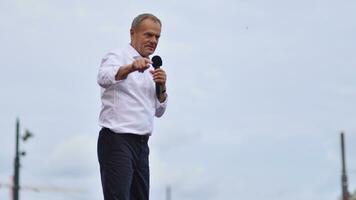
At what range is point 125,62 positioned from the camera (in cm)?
686

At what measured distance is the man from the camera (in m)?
→ 6.71

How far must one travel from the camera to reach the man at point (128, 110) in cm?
671

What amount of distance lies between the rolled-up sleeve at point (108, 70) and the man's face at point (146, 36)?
0.16 metres

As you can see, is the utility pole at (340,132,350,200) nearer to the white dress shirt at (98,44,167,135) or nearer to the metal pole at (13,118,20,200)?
the metal pole at (13,118,20,200)

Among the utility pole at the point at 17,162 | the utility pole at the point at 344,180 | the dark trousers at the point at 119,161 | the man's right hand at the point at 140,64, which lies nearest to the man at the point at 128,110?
the dark trousers at the point at 119,161

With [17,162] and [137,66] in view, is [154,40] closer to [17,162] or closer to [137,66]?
[137,66]

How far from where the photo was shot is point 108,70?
6668 mm

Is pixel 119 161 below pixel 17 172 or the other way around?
the other way around

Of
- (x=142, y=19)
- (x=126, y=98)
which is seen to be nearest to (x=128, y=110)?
(x=126, y=98)

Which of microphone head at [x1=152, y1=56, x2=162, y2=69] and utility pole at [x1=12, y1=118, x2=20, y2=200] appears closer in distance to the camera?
microphone head at [x1=152, y1=56, x2=162, y2=69]

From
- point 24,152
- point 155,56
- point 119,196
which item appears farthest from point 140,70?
point 24,152

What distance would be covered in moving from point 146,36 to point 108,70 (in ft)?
1.10

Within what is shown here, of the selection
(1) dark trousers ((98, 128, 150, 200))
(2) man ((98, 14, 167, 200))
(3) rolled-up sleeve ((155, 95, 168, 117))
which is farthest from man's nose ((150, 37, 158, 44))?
(1) dark trousers ((98, 128, 150, 200))

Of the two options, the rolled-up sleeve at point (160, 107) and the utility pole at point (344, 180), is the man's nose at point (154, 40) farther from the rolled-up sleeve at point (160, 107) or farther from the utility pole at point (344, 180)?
the utility pole at point (344, 180)
